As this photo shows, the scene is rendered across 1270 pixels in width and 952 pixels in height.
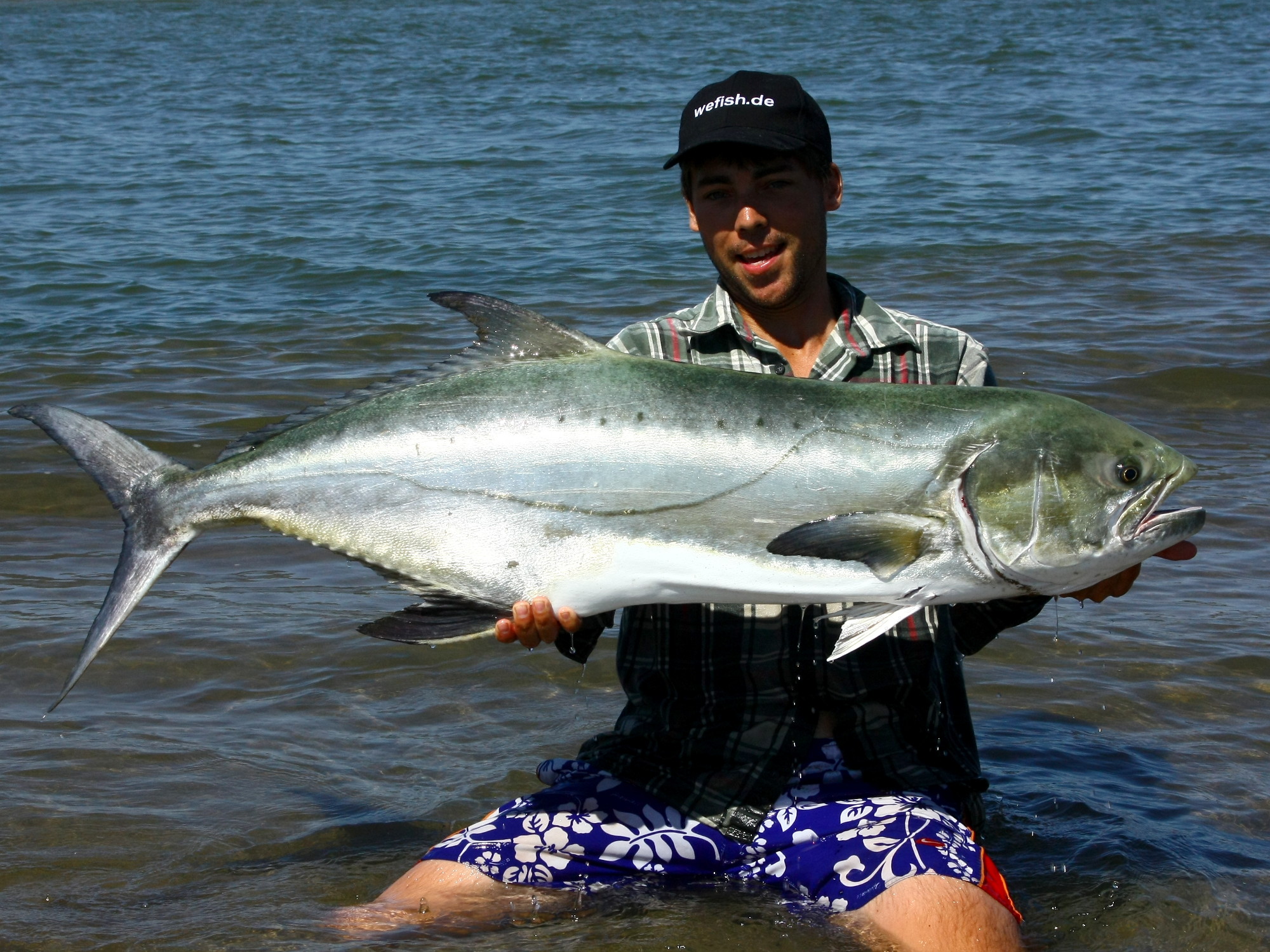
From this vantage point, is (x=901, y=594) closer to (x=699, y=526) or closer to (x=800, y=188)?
(x=699, y=526)

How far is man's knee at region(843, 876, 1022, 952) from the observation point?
116 inches

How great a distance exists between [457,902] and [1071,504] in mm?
1703

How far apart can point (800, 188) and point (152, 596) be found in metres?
3.54

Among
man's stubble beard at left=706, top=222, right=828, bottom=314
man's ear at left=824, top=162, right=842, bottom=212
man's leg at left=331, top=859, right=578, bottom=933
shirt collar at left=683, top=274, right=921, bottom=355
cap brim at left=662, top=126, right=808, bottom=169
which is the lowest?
man's leg at left=331, top=859, right=578, bottom=933

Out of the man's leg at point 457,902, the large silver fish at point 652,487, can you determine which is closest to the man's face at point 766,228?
the large silver fish at point 652,487

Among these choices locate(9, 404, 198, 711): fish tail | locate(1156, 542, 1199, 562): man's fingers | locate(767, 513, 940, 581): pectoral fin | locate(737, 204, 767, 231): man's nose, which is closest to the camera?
locate(767, 513, 940, 581): pectoral fin

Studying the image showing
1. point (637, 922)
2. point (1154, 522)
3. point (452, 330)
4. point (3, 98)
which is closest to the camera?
point (1154, 522)

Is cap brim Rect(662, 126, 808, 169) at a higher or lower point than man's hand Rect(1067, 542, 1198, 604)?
higher

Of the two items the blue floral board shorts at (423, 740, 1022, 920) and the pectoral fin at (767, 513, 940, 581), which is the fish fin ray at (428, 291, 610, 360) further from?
the blue floral board shorts at (423, 740, 1022, 920)

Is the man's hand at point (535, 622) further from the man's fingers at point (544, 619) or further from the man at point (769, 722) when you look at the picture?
the man at point (769, 722)

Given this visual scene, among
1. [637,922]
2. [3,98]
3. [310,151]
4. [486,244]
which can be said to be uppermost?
[3,98]

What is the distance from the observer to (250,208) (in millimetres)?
14703

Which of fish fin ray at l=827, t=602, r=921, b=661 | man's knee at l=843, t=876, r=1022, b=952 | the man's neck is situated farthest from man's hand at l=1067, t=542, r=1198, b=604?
the man's neck

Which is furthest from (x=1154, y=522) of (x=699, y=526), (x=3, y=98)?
(x=3, y=98)
